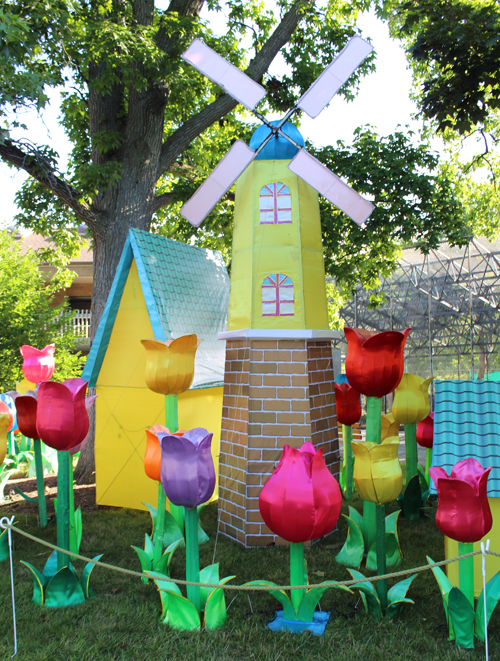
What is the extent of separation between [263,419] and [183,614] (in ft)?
7.03

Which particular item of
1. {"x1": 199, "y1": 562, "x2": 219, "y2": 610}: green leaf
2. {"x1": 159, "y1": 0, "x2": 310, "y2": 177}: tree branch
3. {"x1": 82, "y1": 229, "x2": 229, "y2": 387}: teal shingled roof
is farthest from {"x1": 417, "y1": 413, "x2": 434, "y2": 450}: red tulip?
{"x1": 159, "y1": 0, "x2": 310, "y2": 177}: tree branch

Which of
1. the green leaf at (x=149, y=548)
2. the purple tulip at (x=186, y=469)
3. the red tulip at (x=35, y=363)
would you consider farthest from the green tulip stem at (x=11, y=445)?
the purple tulip at (x=186, y=469)

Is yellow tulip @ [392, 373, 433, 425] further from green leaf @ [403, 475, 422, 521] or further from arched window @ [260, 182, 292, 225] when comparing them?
arched window @ [260, 182, 292, 225]

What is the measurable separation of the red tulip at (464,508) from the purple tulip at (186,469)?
1445 millimetres

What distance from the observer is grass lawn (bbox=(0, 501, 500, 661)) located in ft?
10.5

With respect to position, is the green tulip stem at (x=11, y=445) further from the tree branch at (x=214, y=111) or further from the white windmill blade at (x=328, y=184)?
the white windmill blade at (x=328, y=184)

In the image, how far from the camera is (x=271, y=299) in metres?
5.44

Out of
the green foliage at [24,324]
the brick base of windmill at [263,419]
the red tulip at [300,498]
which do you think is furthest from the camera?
the green foliage at [24,324]

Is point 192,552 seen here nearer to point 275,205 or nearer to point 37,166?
point 275,205

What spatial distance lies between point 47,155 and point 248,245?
385 cm

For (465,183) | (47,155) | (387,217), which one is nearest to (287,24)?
(387,217)

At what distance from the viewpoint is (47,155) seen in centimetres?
748

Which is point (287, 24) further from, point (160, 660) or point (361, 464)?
point (160, 660)

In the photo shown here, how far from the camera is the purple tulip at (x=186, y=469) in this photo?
324 centimetres
